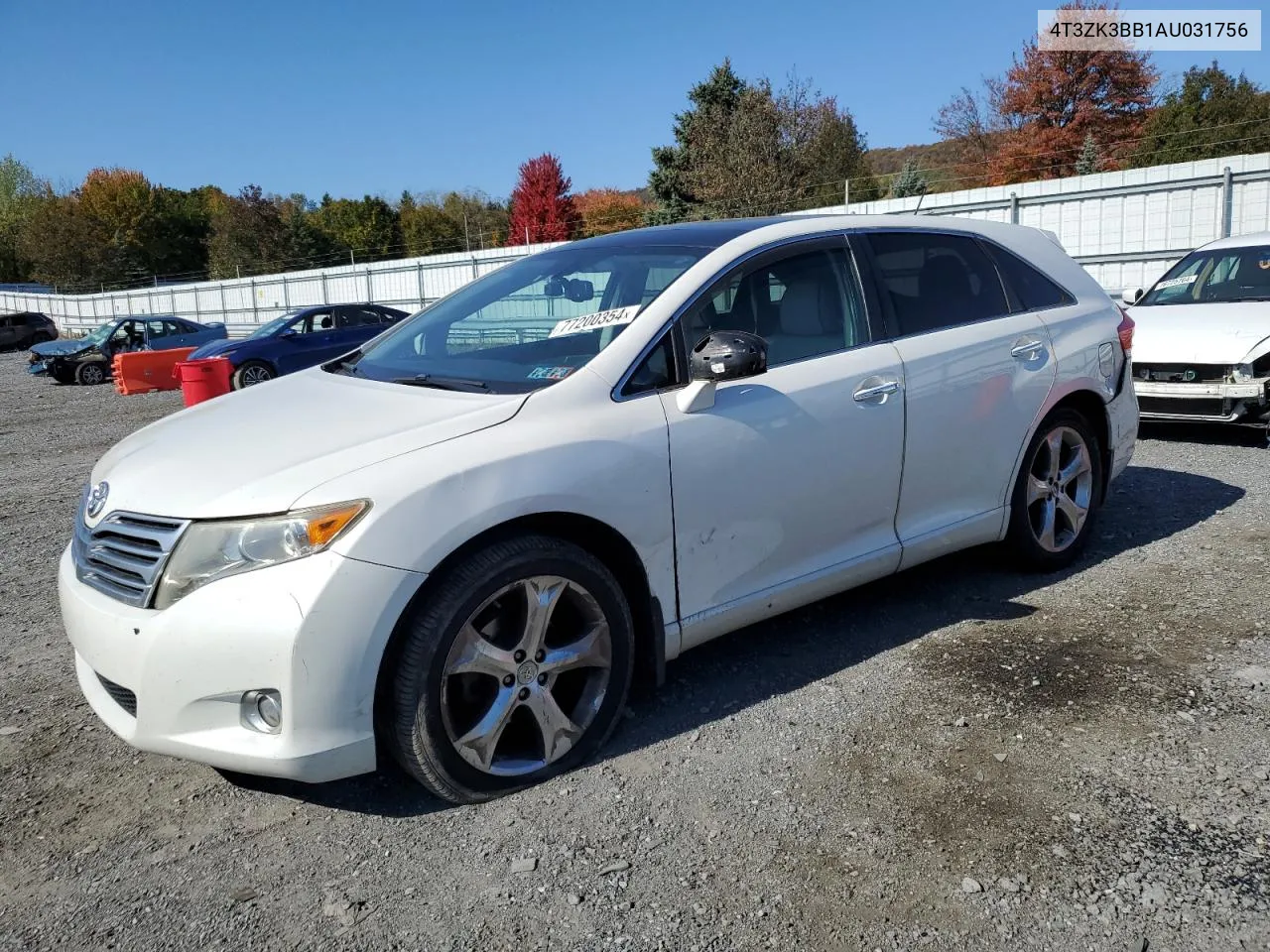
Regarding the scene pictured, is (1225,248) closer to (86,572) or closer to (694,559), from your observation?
(694,559)

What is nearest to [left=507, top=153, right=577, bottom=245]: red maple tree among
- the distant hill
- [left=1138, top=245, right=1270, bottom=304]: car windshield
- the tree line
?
the tree line

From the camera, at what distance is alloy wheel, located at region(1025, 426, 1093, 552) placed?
14.9 feet

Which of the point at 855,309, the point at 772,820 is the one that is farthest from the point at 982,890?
the point at 855,309

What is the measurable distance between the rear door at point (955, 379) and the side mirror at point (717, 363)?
0.92 m

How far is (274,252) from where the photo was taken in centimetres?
5384

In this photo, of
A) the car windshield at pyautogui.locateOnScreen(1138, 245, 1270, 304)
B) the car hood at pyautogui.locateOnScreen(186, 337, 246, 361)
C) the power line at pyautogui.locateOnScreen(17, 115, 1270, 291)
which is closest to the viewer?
the car windshield at pyautogui.locateOnScreen(1138, 245, 1270, 304)

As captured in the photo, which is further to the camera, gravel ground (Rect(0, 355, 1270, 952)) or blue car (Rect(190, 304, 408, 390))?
blue car (Rect(190, 304, 408, 390))

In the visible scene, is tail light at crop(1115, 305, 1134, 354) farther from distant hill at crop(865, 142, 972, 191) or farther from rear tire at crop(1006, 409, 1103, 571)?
distant hill at crop(865, 142, 972, 191)

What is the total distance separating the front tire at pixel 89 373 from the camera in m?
21.4

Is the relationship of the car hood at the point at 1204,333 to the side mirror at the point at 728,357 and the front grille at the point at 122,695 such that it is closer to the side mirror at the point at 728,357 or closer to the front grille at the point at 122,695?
the side mirror at the point at 728,357

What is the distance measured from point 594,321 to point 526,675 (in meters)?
1.28

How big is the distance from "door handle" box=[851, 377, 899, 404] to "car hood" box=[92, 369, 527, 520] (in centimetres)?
133

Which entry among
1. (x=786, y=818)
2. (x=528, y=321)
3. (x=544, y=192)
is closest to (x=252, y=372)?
(x=528, y=321)

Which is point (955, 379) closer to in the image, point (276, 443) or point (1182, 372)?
point (276, 443)
